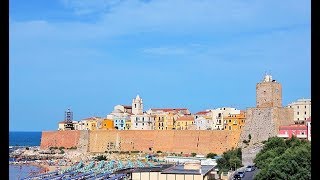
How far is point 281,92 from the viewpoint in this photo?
29484 millimetres

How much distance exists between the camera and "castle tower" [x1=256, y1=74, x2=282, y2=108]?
1142 inches

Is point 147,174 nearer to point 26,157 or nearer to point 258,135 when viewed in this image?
point 258,135

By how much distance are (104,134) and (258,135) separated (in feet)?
57.0

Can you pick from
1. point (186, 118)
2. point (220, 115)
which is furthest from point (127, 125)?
point (220, 115)

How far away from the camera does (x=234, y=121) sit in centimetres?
3922

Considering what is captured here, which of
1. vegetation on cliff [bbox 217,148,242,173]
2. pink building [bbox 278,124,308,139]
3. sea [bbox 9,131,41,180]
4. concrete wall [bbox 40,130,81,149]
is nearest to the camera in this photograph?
pink building [bbox 278,124,308,139]

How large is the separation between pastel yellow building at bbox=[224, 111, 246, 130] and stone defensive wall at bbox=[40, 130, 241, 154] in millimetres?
1750

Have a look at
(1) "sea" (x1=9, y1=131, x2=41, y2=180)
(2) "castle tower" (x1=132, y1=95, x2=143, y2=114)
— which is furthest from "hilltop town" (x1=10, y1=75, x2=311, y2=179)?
(1) "sea" (x1=9, y1=131, x2=41, y2=180)

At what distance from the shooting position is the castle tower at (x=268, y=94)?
2900 cm

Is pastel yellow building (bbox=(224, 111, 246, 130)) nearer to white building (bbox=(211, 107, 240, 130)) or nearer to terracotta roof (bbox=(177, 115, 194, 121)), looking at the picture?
white building (bbox=(211, 107, 240, 130))

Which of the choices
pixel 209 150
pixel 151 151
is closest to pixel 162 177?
pixel 209 150

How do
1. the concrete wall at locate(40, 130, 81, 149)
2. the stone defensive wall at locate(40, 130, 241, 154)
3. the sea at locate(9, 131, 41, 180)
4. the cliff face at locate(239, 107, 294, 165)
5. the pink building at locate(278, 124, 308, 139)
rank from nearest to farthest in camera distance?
the pink building at locate(278, 124, 308, 139) → the cliff face at locate(239, 107, 294, 165) → the sea at locate(9, 131, 41, 180) → the stone defensive wall at locate(40, 130, 241, 154) → the concrete wall at locate(40, 130, 81, 149)

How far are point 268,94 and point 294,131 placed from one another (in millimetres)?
3576

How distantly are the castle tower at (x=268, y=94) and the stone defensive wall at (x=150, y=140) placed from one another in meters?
7.06
